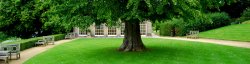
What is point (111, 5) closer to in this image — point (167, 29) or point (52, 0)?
point (52, 0)

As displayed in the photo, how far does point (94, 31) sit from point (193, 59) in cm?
2664

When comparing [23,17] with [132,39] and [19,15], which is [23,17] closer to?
[19,15]

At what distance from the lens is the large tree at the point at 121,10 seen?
610 inches

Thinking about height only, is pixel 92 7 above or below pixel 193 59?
above

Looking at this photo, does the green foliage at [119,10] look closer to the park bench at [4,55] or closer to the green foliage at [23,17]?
the park bench at [4,55]

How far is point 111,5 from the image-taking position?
1622 centimetres

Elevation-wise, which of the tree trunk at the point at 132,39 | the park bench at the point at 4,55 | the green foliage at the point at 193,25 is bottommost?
the park bench at the point at 4,55

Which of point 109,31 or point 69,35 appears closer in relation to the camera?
point 69,35

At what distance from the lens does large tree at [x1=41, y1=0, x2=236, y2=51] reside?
50.9 ft

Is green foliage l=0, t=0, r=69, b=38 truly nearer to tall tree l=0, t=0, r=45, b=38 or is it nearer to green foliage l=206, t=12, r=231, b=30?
tall tree l=0, t=0, r=45, b=38

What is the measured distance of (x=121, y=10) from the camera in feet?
54.6

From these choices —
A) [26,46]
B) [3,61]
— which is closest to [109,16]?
[3,61]

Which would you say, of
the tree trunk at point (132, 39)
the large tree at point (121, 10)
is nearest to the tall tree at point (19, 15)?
the large tree at point (121, 10)

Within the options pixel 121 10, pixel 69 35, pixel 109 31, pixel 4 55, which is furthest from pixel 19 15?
pixel 121 10
